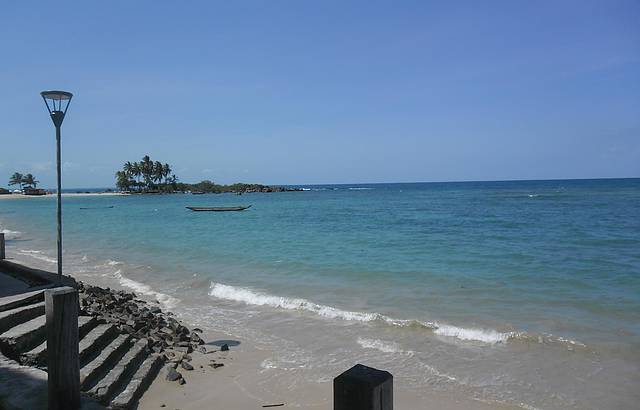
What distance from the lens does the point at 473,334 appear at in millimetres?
8508

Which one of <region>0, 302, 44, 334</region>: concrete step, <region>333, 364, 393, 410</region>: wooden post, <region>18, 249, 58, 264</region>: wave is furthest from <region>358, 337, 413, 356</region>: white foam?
<region>18, 249, 58, 264</region>: wave

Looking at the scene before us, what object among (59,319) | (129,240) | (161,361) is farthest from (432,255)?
(129,240)

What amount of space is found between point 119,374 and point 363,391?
5104 mm

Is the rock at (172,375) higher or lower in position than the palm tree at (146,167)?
lower

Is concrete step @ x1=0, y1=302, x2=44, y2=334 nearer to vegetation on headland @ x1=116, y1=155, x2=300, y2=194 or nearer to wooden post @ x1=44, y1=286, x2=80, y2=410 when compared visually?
wooden post @ x1=44, y1=286, x2=80, y2=410

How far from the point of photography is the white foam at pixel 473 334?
27.2ft

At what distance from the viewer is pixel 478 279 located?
43.8 ft

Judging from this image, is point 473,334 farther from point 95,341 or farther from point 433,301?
point 95,341

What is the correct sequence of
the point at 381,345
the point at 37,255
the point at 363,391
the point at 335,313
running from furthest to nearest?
the point at 37,255, the point at 335,313, the point at 381,345, the point at 363,391

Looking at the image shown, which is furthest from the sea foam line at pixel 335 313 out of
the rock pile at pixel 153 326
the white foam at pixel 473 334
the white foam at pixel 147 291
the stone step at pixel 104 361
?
the stone step at pixel 104 361

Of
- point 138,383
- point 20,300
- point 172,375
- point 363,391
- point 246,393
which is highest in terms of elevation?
point 363,391

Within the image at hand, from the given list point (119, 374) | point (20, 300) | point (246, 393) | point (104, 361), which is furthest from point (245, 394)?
point (20, 300)

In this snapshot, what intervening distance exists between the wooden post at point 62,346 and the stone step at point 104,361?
1.37 metres

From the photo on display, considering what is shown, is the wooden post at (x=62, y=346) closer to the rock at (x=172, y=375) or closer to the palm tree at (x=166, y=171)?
the rock at (x=172, y=375)
